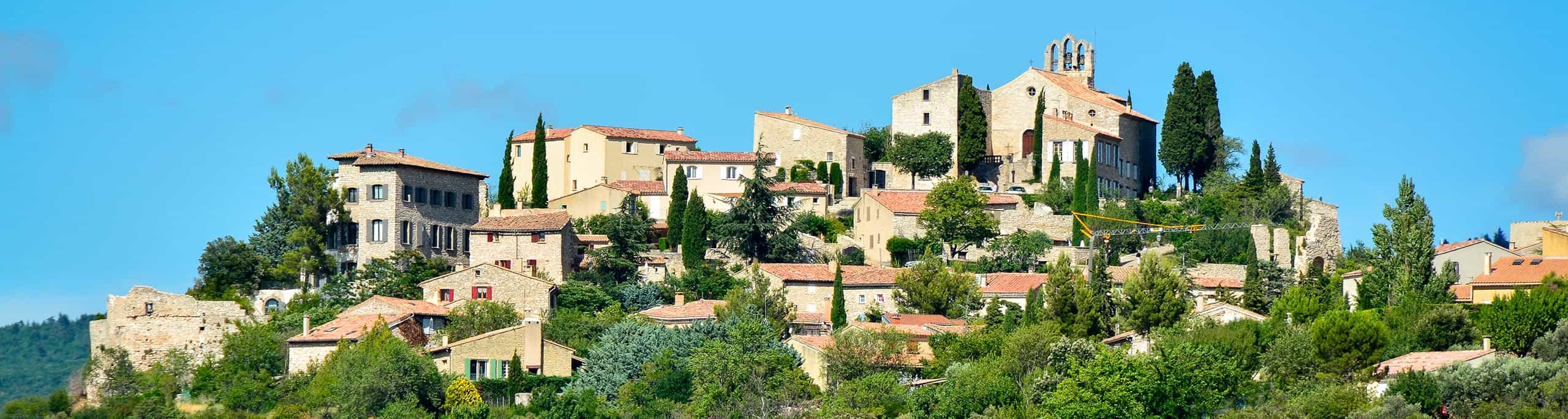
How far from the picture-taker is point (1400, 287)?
188 feet

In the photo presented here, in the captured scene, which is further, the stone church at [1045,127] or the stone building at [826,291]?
the stone church at [1045,127]

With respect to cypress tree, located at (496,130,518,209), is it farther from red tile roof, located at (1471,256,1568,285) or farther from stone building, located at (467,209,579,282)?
red tile roof, located at (1471,256,1568,285)

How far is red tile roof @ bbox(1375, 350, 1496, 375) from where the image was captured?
5047cm

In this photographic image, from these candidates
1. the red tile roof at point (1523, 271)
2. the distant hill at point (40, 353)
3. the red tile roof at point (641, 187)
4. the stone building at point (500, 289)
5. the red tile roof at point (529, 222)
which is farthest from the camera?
the distant hill at point (40, 353)

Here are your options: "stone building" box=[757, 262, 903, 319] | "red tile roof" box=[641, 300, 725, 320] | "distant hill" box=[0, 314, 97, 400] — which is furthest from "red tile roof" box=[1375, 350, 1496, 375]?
"distant hill" box=[0, 314, 97, 400]

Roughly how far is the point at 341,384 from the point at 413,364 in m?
1.93

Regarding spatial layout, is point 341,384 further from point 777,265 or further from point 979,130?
point 979,130

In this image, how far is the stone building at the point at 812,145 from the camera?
7700cm

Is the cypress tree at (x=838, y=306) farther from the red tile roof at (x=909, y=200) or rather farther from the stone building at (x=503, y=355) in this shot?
the red tile roof at (x=909, y=200)

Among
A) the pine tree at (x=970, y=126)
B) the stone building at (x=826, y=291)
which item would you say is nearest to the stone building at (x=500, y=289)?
the stone building at (x=826, y=291)

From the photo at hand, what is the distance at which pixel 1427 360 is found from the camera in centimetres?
5128

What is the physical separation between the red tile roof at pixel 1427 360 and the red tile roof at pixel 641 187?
94.7 feet

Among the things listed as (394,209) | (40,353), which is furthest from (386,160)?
(40,353)

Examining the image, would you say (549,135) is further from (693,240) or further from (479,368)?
(479,368)
